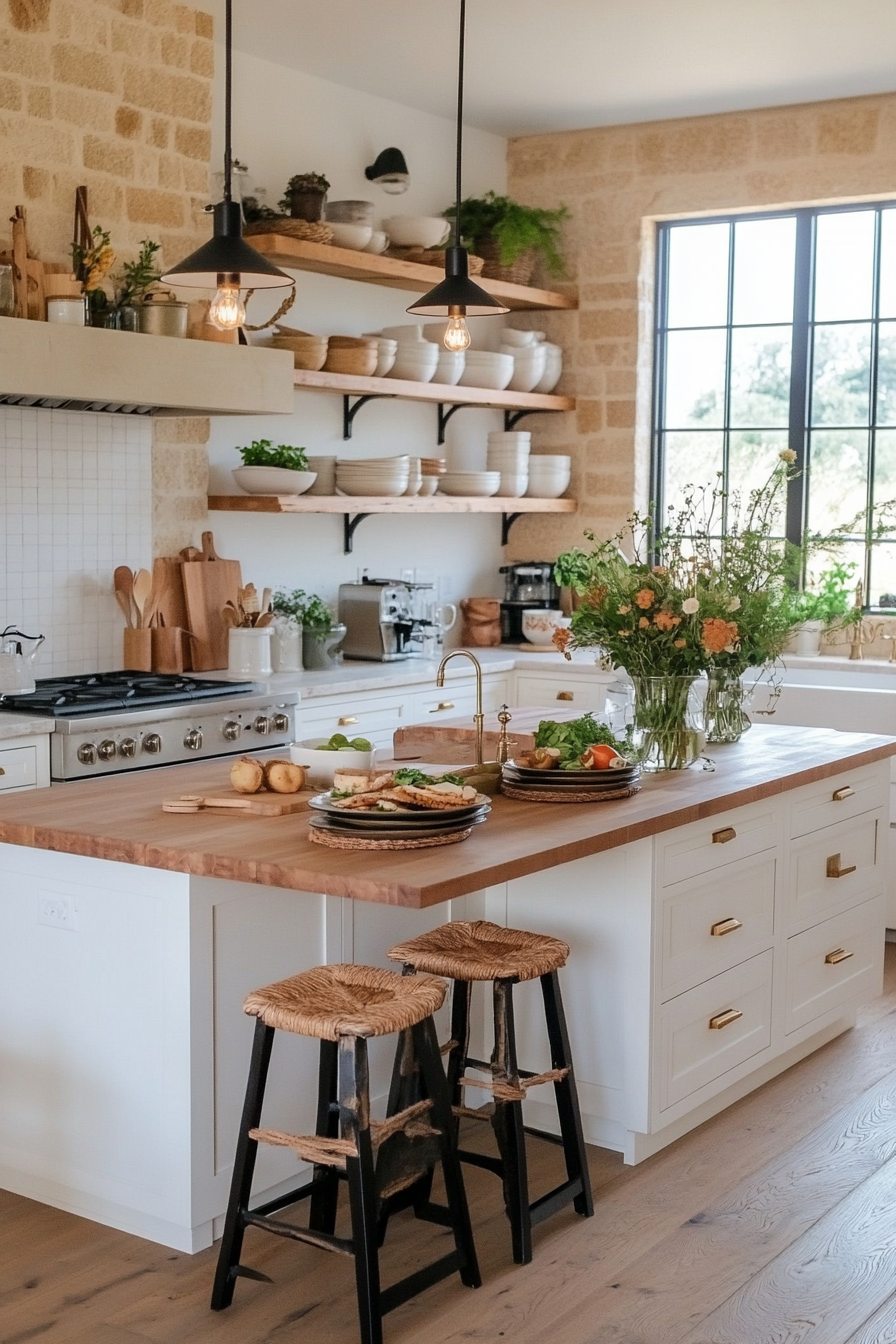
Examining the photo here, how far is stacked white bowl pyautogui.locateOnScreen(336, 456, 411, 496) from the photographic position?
579cm

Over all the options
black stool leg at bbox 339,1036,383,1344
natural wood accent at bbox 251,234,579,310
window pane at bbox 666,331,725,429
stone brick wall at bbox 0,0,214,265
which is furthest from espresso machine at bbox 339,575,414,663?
black stool leg at bbox 339,1036,383,1344

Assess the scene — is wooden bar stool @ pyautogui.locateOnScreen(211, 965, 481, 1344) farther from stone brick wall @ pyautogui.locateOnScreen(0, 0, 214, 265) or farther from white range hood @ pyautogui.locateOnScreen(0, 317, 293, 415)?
stone brick wall @ pyautogui.locateOnScreen(0, 0, 214, 265)

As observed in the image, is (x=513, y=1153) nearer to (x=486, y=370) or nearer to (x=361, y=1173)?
(x=361, y=1173)

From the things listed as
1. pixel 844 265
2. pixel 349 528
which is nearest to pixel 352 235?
pixel 349 528

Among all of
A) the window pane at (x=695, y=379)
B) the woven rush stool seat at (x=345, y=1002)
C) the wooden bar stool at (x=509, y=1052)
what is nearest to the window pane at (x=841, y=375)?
the window pane at (x=695, y=379)

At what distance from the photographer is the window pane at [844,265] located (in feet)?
20.8

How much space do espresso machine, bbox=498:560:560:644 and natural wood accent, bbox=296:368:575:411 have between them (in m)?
0.71

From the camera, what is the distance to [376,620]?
19.3 feet

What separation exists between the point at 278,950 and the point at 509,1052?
1.64 ft

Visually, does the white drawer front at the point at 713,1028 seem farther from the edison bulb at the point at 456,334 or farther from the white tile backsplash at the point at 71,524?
the white tile backsplash at the point at 71,524

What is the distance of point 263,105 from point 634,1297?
443cm

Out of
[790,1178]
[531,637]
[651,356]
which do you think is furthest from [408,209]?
[790,1178]

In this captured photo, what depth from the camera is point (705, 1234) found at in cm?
312

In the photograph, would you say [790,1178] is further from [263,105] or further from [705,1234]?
[263,105]
